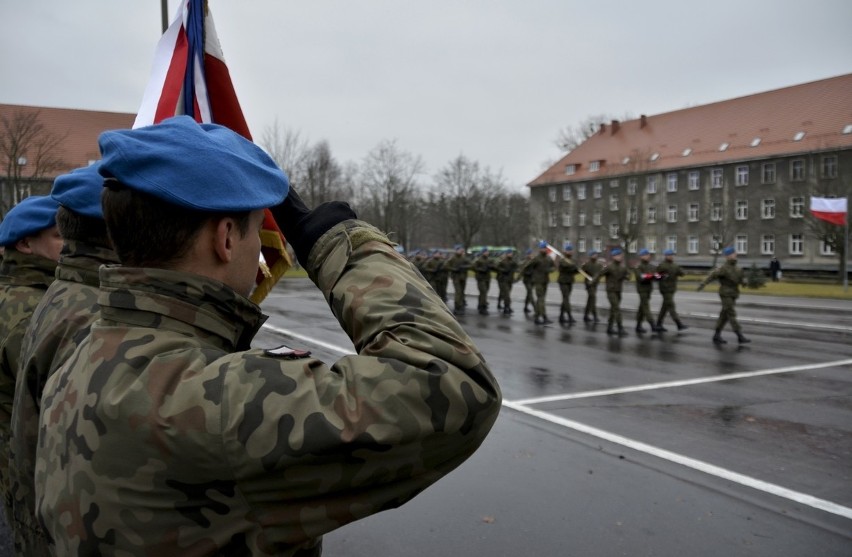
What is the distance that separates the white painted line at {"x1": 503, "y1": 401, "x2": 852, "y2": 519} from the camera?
15.7 feet

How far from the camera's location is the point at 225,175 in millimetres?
1345

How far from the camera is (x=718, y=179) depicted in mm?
54969

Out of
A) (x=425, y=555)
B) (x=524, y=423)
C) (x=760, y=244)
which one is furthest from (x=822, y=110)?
(x=425, y=555)

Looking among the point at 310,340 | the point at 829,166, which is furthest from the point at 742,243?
the point at 310,340

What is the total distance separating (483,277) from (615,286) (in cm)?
630

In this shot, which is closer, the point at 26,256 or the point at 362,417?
the point at 362,417

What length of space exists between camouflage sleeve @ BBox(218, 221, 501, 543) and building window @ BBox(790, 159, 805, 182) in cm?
5533

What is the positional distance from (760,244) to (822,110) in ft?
35.2

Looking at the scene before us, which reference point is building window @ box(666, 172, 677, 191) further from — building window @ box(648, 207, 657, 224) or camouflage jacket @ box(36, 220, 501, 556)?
camouflage jacket @ box(36, 220, 501, 556)

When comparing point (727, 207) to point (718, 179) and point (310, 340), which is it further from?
point (310, 340)

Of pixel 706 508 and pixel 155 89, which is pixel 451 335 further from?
pixel 706 508

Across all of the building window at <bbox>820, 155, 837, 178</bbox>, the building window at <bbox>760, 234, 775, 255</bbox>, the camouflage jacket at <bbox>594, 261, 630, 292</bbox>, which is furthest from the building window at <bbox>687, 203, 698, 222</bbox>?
the camouflage jacket at <bbox>594, 261, 630, 292</bbox>

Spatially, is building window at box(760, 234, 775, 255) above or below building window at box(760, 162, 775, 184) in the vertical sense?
below

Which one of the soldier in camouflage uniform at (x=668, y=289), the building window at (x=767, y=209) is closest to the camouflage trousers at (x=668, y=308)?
the soldier in camouflage uniform at (x=668, y=289)
